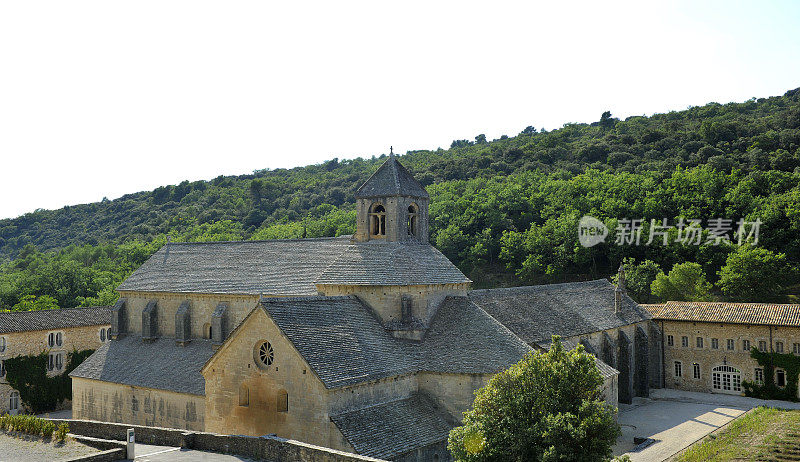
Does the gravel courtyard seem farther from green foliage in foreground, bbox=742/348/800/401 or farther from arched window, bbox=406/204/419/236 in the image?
green foliage in foreground, bbox=742/348/800/401

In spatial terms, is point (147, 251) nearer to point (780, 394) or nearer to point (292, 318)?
point (292, 318)

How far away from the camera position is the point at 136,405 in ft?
127

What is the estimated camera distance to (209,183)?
15800 cm

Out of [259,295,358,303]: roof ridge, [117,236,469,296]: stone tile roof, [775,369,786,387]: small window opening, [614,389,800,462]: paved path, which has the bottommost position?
[614,389,800,462]: paved path

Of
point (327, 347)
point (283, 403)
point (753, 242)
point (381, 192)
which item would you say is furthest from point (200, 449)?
point (753, 242)

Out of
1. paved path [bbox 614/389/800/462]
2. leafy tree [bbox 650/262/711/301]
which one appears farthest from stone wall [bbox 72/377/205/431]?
leafy tree [bbox 650/262/711/301]

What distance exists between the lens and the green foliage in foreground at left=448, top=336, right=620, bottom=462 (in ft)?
61.0

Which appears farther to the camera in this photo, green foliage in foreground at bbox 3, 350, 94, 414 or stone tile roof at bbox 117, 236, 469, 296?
green foliage in foreground at bbox 3, 350, 94, 414

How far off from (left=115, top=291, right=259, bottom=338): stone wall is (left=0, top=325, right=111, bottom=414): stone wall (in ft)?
30.5

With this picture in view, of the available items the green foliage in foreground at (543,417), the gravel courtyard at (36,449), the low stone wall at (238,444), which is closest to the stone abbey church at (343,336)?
the low stone wall at (238,444)

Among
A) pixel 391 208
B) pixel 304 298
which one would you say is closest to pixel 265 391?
pixel 304 298

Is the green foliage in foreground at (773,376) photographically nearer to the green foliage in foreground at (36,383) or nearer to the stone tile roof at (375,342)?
the stone tile roof at (375,342)

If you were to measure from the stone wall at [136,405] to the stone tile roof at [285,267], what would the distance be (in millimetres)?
6941

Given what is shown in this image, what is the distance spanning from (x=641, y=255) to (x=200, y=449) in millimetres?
67413
